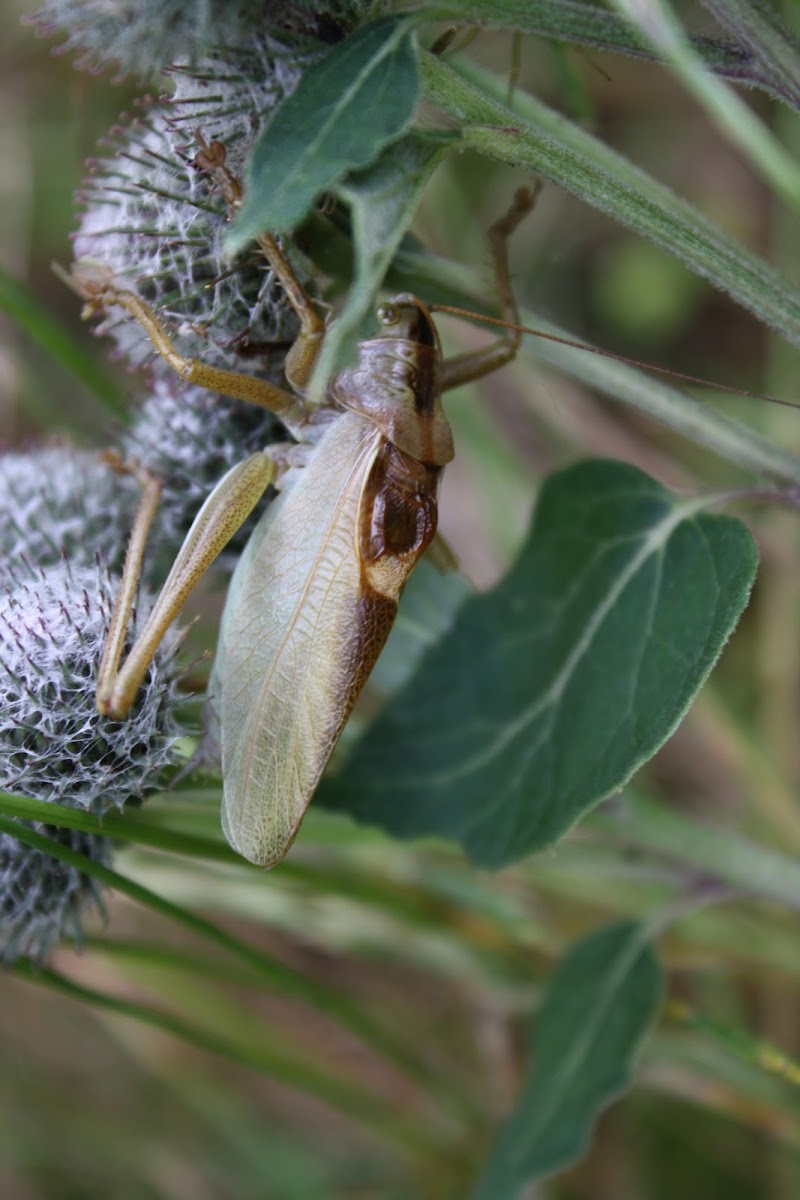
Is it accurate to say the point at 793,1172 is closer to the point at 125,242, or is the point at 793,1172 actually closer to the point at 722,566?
the point at 722,566

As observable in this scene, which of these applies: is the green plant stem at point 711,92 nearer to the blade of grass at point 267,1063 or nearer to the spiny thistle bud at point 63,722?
the spiny thistle bud at point 63,722

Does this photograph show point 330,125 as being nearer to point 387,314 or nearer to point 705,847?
point 387,314

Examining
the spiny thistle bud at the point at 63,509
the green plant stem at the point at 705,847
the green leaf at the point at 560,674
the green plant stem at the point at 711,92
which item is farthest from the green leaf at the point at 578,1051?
the green plant stem at the point at 711,92

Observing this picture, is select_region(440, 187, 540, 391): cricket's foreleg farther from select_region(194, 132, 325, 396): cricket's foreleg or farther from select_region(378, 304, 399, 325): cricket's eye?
select_region(194, 132, 325, 396): cricket's foreleg

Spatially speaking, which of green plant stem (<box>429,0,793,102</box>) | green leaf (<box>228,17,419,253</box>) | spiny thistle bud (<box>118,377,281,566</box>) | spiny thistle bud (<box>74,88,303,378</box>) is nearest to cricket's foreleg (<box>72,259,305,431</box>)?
spiny thistle bud (<box>74,88,303,378</box>)

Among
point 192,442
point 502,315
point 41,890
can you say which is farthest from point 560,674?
point 41,890

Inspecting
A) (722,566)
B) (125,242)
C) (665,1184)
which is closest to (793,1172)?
(665,1184)

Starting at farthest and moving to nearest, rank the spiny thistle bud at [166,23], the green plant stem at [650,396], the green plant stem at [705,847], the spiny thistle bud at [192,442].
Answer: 1. the green plant stem at [705,847]
2. the spiny thistle bud at [192,442]
3. the green plant stem at [650,396]
4. the spiny thistle bud at [166,23]
